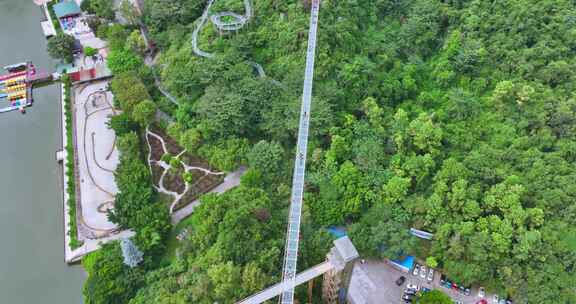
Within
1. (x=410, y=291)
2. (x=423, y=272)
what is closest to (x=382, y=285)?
(x=410, y=291)

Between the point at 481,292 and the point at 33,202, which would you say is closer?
the point at 481,292

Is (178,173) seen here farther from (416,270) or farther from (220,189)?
(416,270)

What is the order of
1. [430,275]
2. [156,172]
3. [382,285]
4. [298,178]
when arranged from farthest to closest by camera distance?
[156,172], [430,275], [382,285], [298,178]

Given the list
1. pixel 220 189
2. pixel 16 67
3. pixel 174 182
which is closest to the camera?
pixel 220 189

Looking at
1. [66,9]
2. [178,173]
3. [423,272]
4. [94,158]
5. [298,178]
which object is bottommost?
[423,272]

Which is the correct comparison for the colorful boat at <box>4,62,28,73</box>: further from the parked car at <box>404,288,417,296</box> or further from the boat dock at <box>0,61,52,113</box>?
the parked car at <box>404,288,417,296</box>

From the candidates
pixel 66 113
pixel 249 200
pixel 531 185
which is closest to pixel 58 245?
pixel 66 113

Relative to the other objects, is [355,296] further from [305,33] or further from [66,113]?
[66,113]

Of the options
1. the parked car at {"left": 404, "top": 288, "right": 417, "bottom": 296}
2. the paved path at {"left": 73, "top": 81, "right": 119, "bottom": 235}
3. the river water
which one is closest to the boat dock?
the river water
